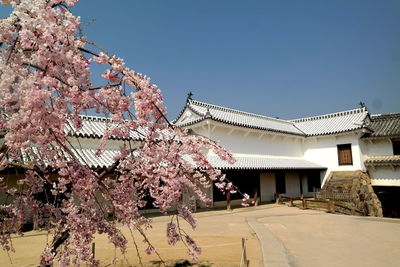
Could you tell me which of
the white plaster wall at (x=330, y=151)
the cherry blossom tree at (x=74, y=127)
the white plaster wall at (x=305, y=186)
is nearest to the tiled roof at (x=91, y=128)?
the cherry blossom tree at (x=74, y=127)

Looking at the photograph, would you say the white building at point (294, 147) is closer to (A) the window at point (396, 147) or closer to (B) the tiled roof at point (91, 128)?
(A) the window at point (396, 147)

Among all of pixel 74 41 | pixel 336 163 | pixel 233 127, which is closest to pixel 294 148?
pixel 336 163

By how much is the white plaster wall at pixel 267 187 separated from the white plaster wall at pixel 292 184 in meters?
1.90

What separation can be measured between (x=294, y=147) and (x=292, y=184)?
3.83m

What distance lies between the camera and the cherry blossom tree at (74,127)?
8.95 feet

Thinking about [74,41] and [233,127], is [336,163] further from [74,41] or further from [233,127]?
[74,41]

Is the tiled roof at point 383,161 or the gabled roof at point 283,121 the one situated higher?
the gabled roof at point 283,121

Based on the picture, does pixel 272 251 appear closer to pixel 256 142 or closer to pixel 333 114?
pixel 256 142

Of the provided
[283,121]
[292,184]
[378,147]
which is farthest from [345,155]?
[283,121]

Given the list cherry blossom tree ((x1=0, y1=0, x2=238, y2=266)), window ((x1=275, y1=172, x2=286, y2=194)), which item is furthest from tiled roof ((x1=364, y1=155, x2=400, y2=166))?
cherry blossom tree ((x1=0, y1=0, x2=238, y2=266))

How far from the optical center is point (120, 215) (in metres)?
3.92

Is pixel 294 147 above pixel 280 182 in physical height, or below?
above

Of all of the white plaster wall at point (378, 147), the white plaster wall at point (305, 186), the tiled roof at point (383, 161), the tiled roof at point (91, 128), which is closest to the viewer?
the tiled roof at point (91, 128)

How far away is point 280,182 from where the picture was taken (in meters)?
24.0
